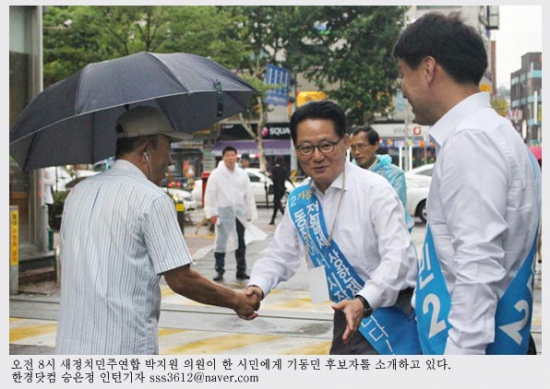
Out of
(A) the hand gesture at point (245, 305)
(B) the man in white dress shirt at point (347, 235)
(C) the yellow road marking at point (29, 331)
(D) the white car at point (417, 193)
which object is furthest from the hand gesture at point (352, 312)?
(D) the white car at point (417, 193)

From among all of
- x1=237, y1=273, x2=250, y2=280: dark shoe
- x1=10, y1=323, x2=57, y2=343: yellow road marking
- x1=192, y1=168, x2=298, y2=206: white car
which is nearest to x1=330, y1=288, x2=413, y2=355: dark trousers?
x1=10, y1=323, x2=57, y2=343: yellow road marking

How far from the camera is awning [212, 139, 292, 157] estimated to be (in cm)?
4312

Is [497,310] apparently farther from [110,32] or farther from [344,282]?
[110,32]

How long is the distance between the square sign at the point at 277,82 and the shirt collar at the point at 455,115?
27.2 metres

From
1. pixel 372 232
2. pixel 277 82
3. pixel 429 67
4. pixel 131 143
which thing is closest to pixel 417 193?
pixel 277 82

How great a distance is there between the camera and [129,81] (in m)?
2.90

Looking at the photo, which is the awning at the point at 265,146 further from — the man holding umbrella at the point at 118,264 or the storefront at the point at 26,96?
the man holding umbrella at the point at 118,264

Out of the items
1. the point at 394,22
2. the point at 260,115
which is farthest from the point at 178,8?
the point at 260,115

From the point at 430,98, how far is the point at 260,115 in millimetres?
35982

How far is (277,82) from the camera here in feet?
101

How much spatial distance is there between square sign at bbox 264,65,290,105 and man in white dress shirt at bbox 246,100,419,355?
26.2 meters
